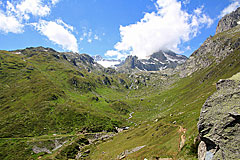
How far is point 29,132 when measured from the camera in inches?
4751

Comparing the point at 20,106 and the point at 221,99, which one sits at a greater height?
the point at 20,106

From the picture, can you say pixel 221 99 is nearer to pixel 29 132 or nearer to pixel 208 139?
pixel 208 139

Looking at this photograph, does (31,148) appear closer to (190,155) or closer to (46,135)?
(46,135)

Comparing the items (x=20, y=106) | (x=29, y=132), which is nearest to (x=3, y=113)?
(x=20, y=106)

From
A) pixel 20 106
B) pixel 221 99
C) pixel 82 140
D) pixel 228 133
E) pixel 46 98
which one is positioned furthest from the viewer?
pixel 46 98

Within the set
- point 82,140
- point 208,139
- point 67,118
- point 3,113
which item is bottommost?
point 82,140

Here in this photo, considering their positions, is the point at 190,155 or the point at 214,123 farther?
the point at 190,155

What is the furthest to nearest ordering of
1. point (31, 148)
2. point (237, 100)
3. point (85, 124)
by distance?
point (85, 124), point (31, 148), point (237, 100)

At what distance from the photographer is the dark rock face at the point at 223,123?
11586 mm

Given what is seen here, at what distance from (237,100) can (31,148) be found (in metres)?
129

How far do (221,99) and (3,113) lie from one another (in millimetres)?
215203

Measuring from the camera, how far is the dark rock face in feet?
38.0

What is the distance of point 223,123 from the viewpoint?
12.7 m

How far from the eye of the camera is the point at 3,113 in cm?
15388
